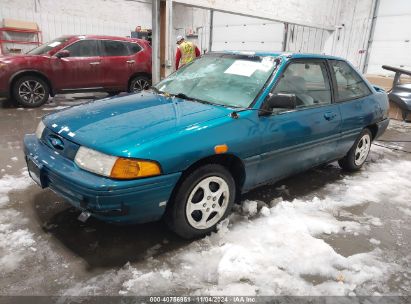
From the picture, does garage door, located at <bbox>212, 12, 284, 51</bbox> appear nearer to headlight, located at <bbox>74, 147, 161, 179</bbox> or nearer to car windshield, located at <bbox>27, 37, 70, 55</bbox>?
car windshield, located at <bbox>27, 37, 70, 55</bbox>

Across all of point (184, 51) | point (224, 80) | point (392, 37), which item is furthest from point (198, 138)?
point (392, 37)

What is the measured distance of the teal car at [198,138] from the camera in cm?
212

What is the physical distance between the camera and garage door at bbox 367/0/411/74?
32.9ft

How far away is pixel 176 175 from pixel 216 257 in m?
0.67

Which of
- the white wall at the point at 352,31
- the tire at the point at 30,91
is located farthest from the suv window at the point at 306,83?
the white wall at the point at 352,31

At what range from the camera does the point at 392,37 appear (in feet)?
34.1

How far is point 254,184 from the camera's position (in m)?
2.88

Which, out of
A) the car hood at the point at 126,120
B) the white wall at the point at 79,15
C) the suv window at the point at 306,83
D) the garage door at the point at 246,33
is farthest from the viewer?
the garage door at the point at 246,33

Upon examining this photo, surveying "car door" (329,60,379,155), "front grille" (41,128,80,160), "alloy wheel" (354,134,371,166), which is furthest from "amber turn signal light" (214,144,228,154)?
"alloy wheel" (354,134,371,166)

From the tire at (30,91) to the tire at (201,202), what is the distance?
20.1 feet

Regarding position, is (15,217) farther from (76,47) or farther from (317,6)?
(317,6)

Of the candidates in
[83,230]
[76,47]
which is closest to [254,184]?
[83,230]

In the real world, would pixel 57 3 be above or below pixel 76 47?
above

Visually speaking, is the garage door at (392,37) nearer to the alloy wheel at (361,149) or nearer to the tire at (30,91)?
the alloy wheel at (361,149)
